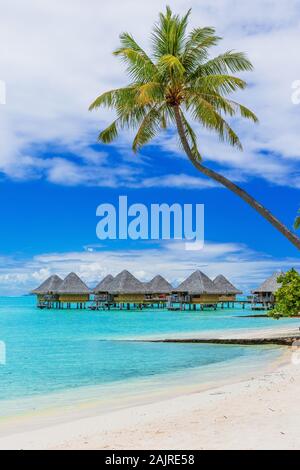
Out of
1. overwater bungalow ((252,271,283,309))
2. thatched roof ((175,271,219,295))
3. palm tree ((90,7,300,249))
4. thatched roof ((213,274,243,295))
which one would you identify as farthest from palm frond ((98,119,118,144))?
thatched roof ((213,274,243,295))

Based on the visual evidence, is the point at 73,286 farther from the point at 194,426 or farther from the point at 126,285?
the point at 194,426

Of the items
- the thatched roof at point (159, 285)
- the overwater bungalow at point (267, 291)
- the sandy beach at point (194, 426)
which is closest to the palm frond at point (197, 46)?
the sandy beach at point (194, 426)

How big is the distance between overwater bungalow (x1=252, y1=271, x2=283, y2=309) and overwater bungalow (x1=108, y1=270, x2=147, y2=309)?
38.8 feet

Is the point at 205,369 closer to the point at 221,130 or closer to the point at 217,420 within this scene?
the point at 221,130

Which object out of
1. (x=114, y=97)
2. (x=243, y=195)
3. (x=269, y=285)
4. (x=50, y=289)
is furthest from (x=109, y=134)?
(x=50, y=289)

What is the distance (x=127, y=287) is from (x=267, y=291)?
571 inches

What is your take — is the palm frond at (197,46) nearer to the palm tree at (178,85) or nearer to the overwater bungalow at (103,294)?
the palm tree at (178,85)

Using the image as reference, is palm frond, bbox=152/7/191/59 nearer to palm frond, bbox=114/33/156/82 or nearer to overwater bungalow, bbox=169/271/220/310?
palm frond, bbox=114/33/156/82

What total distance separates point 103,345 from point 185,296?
115ft

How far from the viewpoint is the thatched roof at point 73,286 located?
2419 inches

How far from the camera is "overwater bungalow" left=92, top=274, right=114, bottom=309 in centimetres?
6078

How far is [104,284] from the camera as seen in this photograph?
6156 cm
